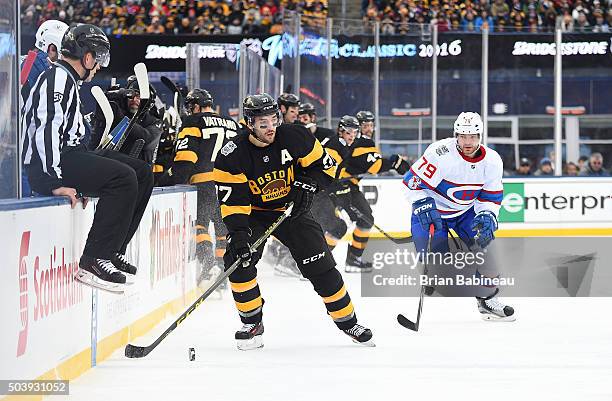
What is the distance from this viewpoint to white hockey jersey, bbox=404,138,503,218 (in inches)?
267

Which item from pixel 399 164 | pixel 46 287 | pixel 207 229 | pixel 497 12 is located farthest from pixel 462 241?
pixel 497 12

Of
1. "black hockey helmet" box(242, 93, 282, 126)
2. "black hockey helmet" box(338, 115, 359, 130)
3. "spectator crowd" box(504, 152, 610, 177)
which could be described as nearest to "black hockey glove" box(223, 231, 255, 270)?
"black hockey helmet" box(242, 93, 282, 126)

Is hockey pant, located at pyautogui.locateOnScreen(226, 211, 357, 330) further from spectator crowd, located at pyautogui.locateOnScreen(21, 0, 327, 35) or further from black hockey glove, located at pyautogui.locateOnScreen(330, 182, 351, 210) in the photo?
spectator crowd, located at pyautogui.locateOnScreen(21, 0, 327, 35)

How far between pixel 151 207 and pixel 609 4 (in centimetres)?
1164

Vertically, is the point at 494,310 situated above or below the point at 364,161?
below

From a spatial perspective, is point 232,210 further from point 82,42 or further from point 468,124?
point 468,124

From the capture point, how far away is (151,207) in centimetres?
607

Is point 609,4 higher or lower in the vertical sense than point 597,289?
higher

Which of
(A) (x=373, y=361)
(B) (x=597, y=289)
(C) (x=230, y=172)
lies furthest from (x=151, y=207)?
(B) (x=597, y=289)

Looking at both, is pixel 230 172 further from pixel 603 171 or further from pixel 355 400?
pixel 603 171

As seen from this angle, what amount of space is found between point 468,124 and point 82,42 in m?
2.65

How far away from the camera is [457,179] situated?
680cm

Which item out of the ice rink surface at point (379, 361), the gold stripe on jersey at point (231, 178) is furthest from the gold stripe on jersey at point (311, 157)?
the ice rink surface at point (379, 361)

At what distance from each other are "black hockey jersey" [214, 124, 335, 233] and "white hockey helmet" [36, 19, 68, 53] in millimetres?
886
